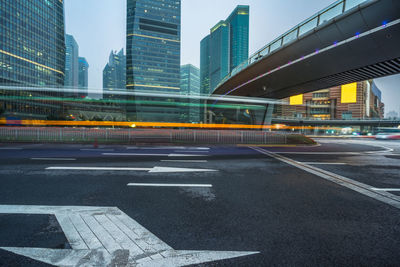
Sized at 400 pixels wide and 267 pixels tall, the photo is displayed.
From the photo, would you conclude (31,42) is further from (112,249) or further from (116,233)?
(112,249)

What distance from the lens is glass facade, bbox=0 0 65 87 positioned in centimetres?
7569

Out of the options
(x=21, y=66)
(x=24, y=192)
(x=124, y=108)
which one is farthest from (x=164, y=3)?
(x=24, y=192)

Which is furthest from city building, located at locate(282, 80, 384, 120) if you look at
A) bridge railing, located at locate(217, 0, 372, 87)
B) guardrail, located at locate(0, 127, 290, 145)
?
guardrail, located at locate(0, 127, 290, 145)

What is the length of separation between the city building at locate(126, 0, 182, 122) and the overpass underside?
113m

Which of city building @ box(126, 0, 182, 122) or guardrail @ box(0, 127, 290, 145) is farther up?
city building @ box(126, 0, 182, 122)

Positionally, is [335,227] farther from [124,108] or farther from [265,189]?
[124,108]

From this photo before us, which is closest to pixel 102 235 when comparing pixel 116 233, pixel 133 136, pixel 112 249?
pixel 116 233

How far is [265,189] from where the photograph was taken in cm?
443

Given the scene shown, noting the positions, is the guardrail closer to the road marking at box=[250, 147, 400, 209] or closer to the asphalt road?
the asphalt road

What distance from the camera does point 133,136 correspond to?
15219 millimetres

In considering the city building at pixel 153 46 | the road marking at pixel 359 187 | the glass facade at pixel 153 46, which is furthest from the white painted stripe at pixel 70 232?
the glass facade at pixel 153 46

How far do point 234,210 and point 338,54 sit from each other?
55.9ft

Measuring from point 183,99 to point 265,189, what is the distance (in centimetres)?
1303

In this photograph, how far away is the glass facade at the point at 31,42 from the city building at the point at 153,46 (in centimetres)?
4310
